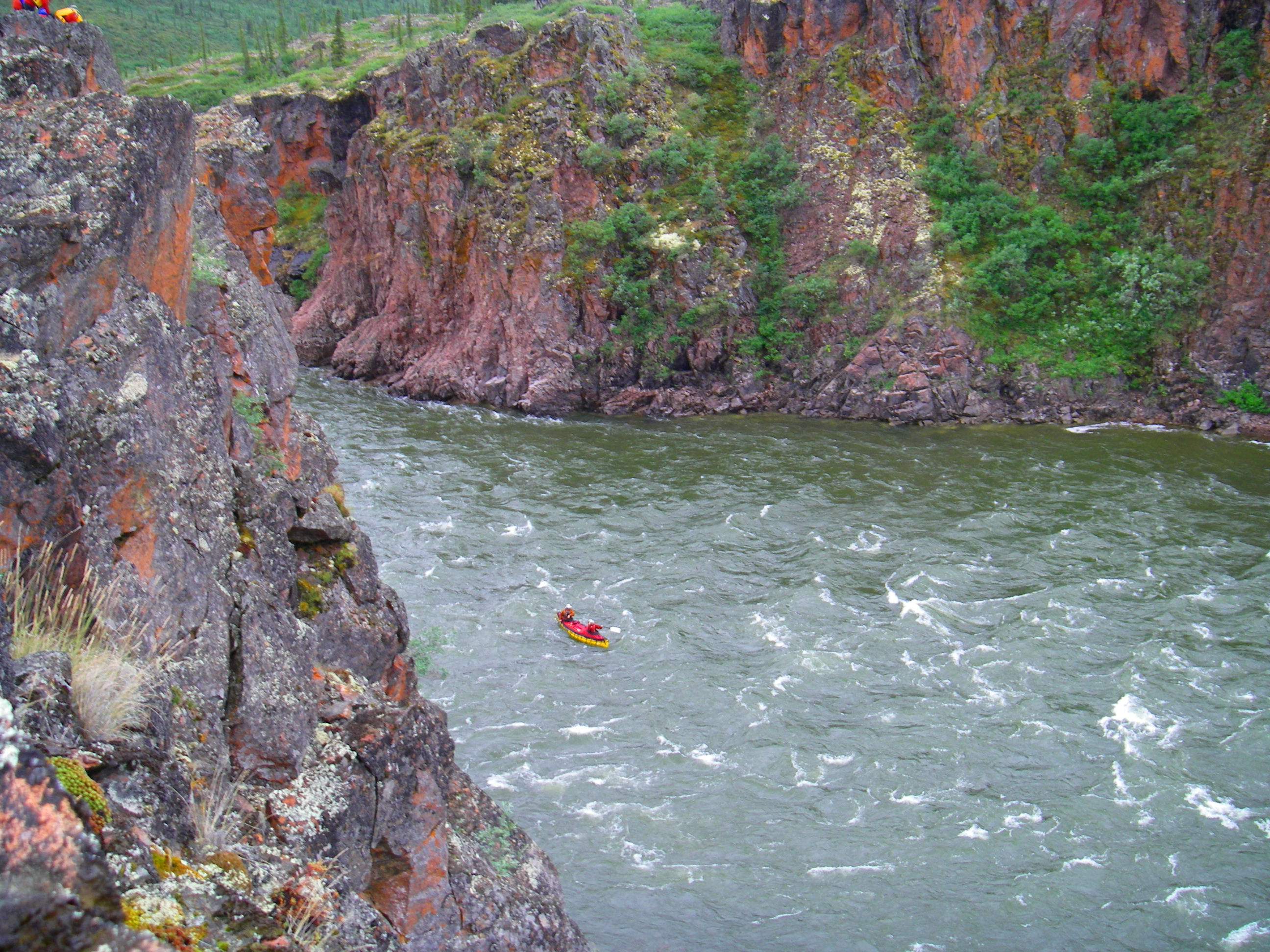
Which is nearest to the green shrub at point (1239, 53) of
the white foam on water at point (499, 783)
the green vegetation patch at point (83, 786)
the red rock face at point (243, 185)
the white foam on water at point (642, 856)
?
the red rock face at point (243, 185)

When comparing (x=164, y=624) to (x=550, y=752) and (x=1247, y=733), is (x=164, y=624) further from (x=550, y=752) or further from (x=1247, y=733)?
(x=1247, y=733)

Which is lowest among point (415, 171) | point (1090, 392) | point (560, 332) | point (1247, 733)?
point (1247, 733)

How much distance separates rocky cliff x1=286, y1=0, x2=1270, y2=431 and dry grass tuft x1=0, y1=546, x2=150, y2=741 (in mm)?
31548

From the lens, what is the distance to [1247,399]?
32688 mm

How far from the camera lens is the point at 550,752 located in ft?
54.6

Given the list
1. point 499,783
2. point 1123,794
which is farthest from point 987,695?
point 499,783

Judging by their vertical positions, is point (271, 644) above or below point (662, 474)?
above

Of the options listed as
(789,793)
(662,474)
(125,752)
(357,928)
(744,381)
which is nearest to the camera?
(125,752)

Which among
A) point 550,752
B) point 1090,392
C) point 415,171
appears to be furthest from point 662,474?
point 415,171

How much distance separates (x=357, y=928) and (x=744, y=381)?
32546 millimetres

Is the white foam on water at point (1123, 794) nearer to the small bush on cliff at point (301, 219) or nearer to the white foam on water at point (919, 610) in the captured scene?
the white foam on water at point (919, 610)

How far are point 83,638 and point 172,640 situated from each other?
96 cm

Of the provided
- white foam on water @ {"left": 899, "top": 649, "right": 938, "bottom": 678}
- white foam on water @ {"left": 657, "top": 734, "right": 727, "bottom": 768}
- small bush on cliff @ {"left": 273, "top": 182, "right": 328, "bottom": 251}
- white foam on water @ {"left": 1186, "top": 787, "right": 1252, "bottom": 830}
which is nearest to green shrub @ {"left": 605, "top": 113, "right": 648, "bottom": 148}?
small bush on cliff @ {"left": 273, "top": 182, "right": 328, "bottom": 251}

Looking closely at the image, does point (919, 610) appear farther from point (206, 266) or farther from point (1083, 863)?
point (206, 266)
